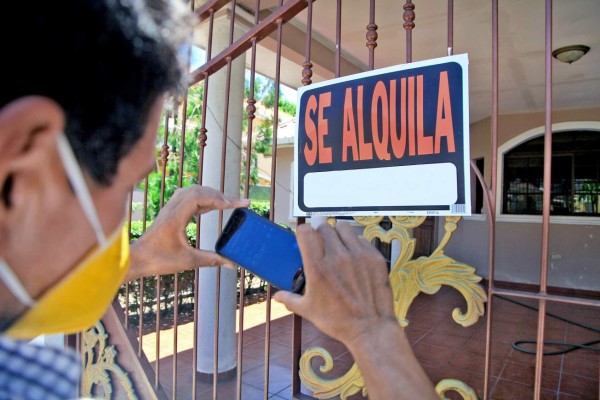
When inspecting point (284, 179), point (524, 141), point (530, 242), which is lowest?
point (530, 242)

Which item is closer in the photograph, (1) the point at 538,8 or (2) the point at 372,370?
(2) the point at 372,370

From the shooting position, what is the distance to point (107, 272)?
77 centimetres

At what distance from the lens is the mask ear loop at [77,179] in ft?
1.88

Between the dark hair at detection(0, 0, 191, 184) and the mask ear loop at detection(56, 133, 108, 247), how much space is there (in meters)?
0.01

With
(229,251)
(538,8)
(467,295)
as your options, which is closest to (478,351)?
(538,8)

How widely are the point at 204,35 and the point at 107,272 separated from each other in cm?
298

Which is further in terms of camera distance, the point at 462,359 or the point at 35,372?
the point at 462,359

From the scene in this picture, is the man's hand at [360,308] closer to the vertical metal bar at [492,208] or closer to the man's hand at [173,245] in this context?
the vertical metal bar at [492,208]

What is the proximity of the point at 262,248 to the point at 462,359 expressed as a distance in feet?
11.0

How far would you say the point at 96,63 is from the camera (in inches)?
21.6

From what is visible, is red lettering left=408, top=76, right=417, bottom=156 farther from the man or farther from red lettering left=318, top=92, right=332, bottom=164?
the man

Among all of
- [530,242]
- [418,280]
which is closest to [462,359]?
[418,280]

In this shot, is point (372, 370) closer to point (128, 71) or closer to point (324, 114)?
point (128, 71)

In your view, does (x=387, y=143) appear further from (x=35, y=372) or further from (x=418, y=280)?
(x=35, y=372)
